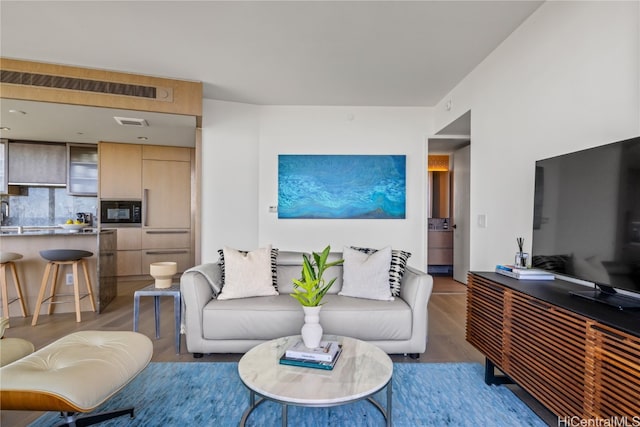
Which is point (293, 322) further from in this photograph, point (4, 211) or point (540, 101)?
point (4, 211)

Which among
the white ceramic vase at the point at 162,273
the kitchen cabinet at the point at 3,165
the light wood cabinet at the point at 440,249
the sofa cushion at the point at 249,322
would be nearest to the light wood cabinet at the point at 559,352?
the sofa cushion at the point at 249,322

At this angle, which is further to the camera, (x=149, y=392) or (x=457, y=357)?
(x=457, y=357)

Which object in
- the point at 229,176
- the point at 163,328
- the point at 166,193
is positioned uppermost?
the point at 229,176

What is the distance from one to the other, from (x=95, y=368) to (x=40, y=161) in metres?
5.40

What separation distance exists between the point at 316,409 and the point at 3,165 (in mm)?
6287

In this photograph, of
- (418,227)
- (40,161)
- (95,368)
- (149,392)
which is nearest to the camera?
(95,368)

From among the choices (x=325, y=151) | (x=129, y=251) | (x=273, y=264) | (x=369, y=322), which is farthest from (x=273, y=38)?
(x=129, y=251)

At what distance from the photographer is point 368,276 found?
2707 mm

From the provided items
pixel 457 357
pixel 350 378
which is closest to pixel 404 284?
pixel 457 357

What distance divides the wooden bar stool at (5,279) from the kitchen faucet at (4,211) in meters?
2.74

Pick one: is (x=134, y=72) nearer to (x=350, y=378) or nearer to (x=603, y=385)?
(x=350, y=378)

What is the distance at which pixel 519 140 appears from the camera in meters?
2.51

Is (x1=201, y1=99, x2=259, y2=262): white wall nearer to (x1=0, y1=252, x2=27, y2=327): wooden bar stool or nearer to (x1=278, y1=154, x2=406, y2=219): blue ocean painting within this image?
(x1=278, y1=154, x2=406, y2=219): blue ocean painting

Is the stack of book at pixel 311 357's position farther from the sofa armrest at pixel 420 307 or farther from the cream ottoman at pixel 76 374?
the sofa armrest at pixel 420 307
